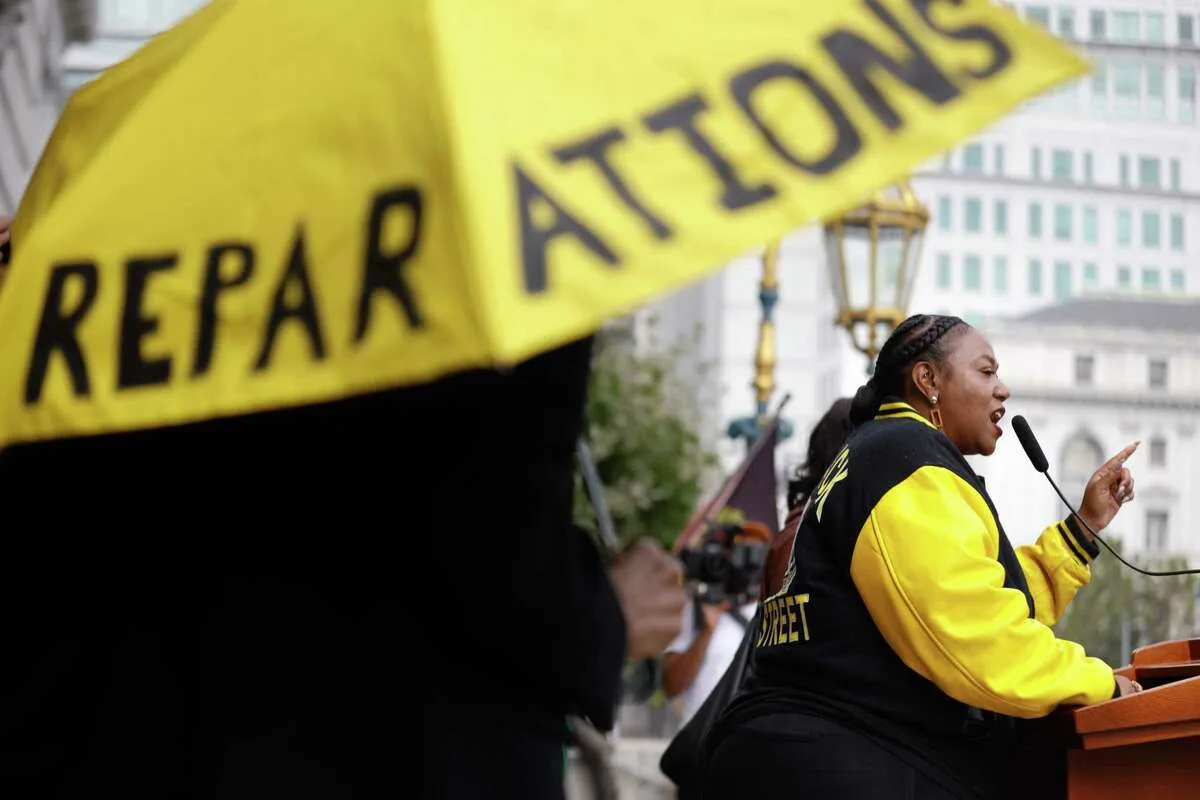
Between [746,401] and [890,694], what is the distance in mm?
106546

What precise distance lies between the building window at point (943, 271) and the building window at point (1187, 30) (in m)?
18.8

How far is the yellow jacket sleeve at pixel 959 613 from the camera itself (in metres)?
4.17

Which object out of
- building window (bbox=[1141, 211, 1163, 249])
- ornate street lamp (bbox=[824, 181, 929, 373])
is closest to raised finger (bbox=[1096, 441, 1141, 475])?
ornate street lamp (bbox=[824, 181, 929, 373])

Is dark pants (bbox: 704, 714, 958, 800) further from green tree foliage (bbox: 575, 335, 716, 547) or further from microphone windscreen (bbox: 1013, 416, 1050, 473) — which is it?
green tree foliage (bbox: 575, 335, 716, 547)

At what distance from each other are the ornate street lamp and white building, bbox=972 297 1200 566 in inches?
3602

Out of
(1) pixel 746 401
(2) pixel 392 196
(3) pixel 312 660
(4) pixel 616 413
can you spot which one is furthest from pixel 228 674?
(1) pixel 746 401

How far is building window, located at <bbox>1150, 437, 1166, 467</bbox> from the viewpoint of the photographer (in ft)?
356

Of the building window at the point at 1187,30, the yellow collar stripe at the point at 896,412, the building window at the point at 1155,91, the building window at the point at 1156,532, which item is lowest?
the building window at the point at 1156,532

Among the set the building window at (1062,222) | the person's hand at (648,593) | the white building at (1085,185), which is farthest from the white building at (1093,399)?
the person's hand at (648,593)

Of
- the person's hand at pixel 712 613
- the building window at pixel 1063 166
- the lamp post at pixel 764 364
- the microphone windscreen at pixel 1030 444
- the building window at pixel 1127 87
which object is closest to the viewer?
the microphone windscreen at pixel 1030 444

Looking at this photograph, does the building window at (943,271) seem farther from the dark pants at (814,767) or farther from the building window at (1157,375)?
the dark pants at (814,767)

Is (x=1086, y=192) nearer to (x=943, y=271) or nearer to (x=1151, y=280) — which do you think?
(x=1151, y=280)

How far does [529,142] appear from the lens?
228cm

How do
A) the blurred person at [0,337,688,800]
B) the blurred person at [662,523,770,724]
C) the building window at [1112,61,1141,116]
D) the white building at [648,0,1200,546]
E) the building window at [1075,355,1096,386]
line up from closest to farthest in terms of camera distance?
the blurred person at [0,337,688,800] → the blurred person at [662,523,770,724] → the building window at [1075,355,1096,386] → the white building at [648,0,1200,546] → the building window at [1112,61,1141,116]
